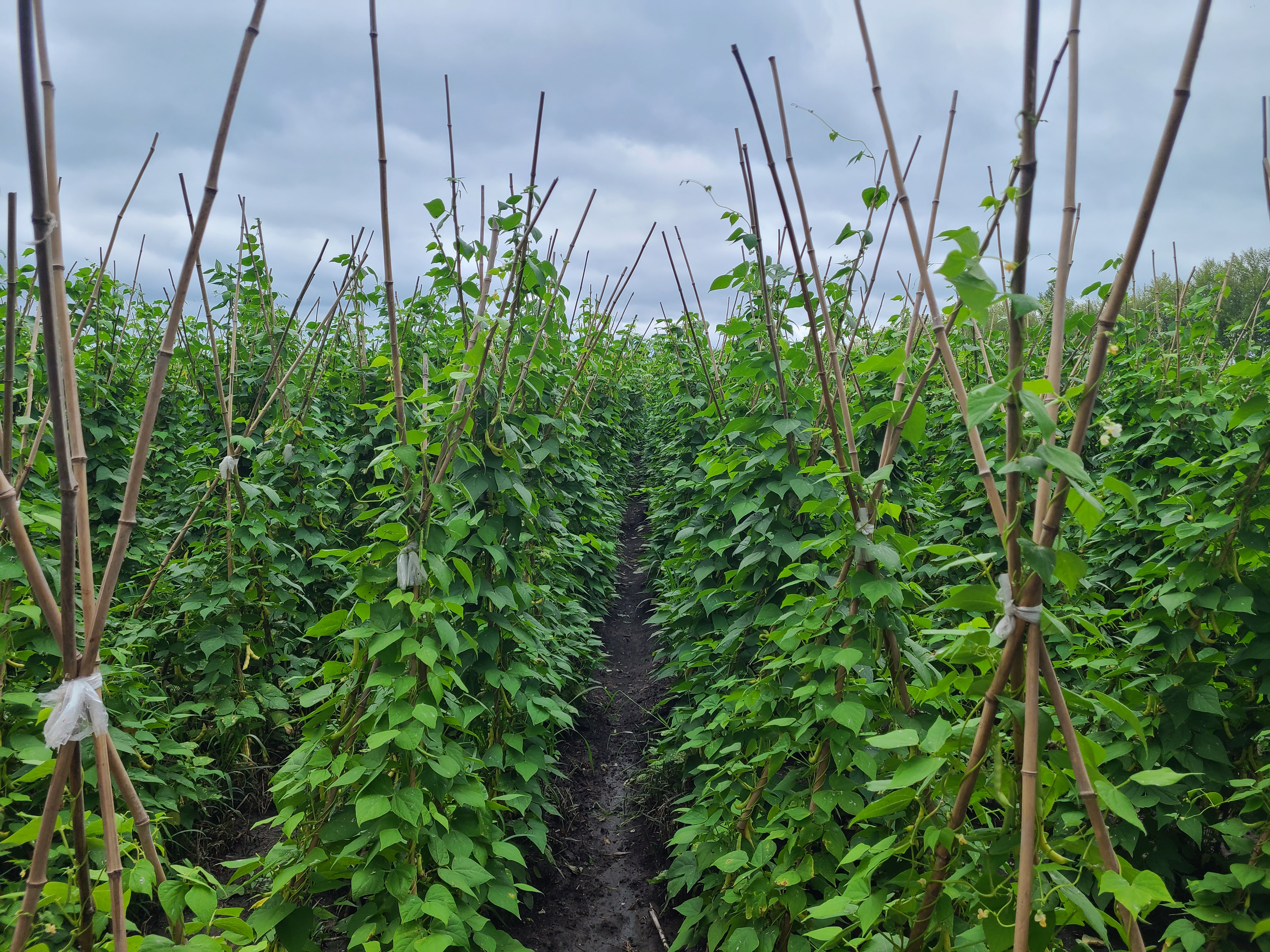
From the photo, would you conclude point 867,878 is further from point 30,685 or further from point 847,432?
point 30,685

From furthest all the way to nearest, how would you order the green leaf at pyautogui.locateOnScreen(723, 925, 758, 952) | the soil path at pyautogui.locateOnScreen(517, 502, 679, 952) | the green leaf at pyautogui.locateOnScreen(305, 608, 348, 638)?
the soil path at pyautogui.locateOnScreen(517, 502, 679, 952), the green leaf at pyautogui.locateOnScreen(723, 925, 758, 952), the green leaf at pyautogui.locateOnScreen(305, 608, 348, 638)

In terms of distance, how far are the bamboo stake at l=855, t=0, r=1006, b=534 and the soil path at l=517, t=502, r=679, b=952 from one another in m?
2.62

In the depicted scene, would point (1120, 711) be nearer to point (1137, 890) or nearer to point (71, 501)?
point (1137, 890)

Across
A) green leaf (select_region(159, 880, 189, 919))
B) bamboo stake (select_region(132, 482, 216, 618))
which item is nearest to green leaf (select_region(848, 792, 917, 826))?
green leaf (select_region(159, 880, 189, 919))

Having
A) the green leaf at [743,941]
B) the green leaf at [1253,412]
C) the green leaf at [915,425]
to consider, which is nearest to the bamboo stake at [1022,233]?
the green leaf at [915,425]

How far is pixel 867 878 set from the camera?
1.62 metres

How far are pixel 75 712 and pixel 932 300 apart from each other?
181 cm

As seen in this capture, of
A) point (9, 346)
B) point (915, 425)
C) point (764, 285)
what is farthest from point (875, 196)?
point (9, 346)

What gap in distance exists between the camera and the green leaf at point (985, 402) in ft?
3.80

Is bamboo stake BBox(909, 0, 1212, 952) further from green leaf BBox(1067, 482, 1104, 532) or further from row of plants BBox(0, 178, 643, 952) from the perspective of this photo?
row of plants BBox(0, 178, 643, 952)

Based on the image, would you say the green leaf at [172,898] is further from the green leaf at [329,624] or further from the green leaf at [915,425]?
the green leaf at [915,425]

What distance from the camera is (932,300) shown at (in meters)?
1.51

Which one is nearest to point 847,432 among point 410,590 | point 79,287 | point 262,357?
point 410,590

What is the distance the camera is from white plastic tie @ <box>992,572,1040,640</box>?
124 centimetres
